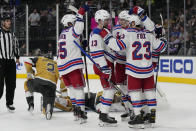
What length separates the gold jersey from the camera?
5.39m

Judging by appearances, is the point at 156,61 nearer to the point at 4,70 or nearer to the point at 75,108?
the point at 75,108

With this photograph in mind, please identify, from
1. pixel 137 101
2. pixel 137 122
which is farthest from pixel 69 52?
pixel 137 122

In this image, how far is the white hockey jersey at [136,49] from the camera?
458cm

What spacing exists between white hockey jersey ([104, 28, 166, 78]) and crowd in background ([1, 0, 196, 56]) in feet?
15.7

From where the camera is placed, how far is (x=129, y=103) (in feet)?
16.9

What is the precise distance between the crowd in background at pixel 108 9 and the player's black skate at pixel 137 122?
4.88 meters

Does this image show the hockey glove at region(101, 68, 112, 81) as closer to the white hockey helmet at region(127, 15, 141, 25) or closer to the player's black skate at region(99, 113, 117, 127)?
the player's black skate at region(99, 113, 117, 127)

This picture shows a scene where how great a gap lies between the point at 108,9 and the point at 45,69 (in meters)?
5.40

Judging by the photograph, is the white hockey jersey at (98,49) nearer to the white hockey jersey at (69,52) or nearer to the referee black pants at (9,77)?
the white hockey jersey at (69,52)

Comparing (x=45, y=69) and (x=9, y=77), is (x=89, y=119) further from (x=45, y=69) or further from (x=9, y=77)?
(x=9, y=77)

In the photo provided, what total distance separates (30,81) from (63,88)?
0.59 meters

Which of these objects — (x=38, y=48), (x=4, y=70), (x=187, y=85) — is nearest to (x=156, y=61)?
(x=4, y=70)

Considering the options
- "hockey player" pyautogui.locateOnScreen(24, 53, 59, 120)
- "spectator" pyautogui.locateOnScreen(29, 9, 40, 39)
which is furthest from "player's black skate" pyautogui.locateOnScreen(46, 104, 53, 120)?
"spectator" pyautogui.locateOnScreen(29, 9, 40, 39)

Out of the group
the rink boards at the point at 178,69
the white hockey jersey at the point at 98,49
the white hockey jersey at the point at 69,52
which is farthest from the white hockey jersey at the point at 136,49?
the rink boards at the point at 178,69
